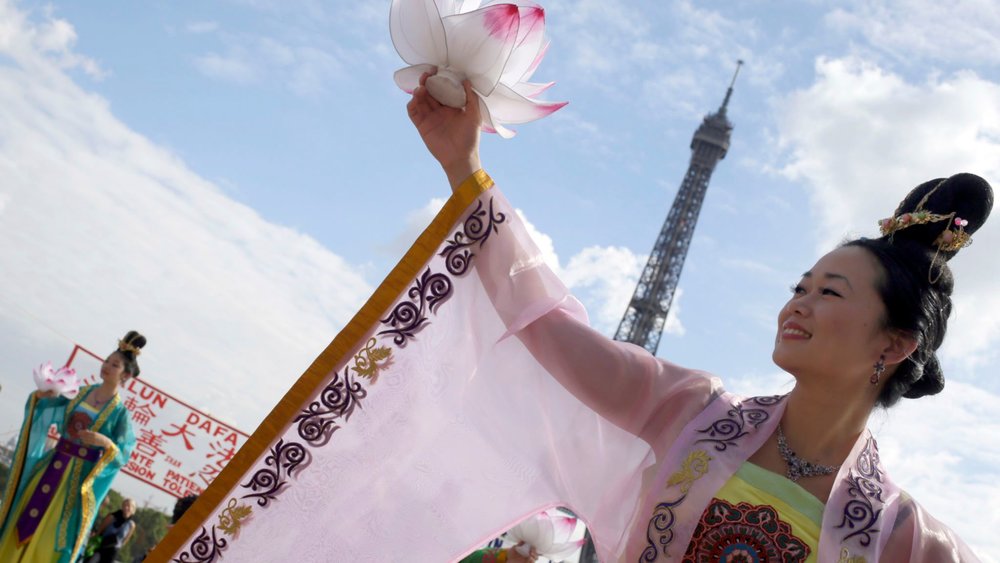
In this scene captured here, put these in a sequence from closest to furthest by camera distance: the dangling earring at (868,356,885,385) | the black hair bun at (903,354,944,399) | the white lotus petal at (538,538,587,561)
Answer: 1. the dangling earring at (868,356,885,385)
2. the black hair bun at (903,354,944,399)
3. the white lotus petal at (538,538,587,561)

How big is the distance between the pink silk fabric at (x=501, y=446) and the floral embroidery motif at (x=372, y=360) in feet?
0.04

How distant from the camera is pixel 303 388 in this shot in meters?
2.43

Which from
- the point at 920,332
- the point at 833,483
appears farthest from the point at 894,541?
the point at 920,332

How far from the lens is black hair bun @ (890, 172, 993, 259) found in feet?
8.62

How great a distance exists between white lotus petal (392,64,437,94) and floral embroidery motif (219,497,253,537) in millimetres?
1045

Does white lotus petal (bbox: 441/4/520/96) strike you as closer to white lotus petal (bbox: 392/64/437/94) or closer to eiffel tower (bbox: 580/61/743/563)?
white lotus petal (bbox: 392/64/437/94)

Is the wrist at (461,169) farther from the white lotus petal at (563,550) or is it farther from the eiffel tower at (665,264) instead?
the eiffel tower at (665,264)

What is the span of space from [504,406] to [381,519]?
407mm

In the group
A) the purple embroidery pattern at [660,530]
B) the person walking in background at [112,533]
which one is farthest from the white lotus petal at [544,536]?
the person walking in background at [112,533]

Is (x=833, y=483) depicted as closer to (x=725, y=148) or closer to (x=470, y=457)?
(x=470, y=457)

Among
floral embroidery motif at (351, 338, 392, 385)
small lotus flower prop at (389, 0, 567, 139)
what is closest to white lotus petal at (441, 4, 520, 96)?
small lotus flower prop at (389, 0, 567, 139)

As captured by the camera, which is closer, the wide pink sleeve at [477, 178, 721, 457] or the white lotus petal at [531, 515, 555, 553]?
the wide pink sleeve at [477, 178, 721, 457]

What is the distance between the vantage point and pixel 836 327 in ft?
7.96

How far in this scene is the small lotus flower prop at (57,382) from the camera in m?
7.57
